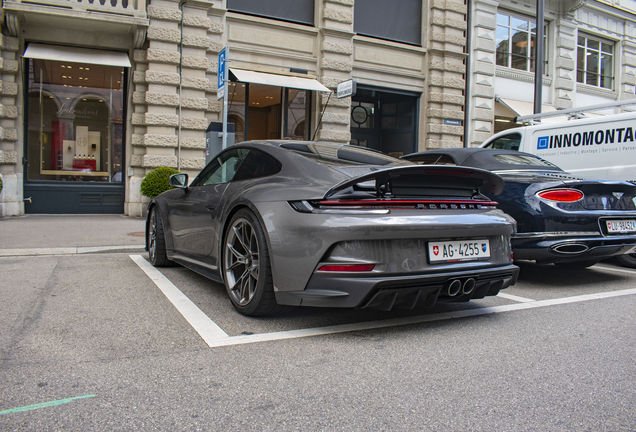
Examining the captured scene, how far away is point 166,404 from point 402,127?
15.9 m

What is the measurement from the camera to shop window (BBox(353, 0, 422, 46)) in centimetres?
1551

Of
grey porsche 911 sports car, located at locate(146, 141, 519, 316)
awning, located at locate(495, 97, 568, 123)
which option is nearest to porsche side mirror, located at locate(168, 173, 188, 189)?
grey porsche 911 sports car, located at locate(146, 141, 519, 316)

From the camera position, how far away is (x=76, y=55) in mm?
11953

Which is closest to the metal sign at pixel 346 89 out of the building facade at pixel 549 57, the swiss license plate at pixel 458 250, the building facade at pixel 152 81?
the building facade at pixel 152 81

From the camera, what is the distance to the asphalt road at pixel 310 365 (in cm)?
209

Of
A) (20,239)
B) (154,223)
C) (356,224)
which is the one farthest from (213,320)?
(20,239)

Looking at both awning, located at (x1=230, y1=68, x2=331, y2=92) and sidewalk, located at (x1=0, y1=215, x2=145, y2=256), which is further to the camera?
awning, located at (x1=230, y1=68, x2=331, y2=92)

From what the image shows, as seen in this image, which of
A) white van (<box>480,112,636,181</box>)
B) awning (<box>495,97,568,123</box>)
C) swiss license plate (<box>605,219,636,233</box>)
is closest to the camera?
swiss license plate (<box>605,219,636,233</box>)

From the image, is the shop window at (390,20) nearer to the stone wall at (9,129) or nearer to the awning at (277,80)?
the awning at (277,80)

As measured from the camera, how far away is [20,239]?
7.64 metres

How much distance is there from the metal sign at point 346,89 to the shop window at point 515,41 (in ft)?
23.6

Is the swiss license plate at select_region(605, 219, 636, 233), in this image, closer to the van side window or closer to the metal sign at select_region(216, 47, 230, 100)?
the van side window

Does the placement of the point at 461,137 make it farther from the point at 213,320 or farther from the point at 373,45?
the point at 213,320

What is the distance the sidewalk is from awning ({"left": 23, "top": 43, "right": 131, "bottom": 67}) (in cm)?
352
